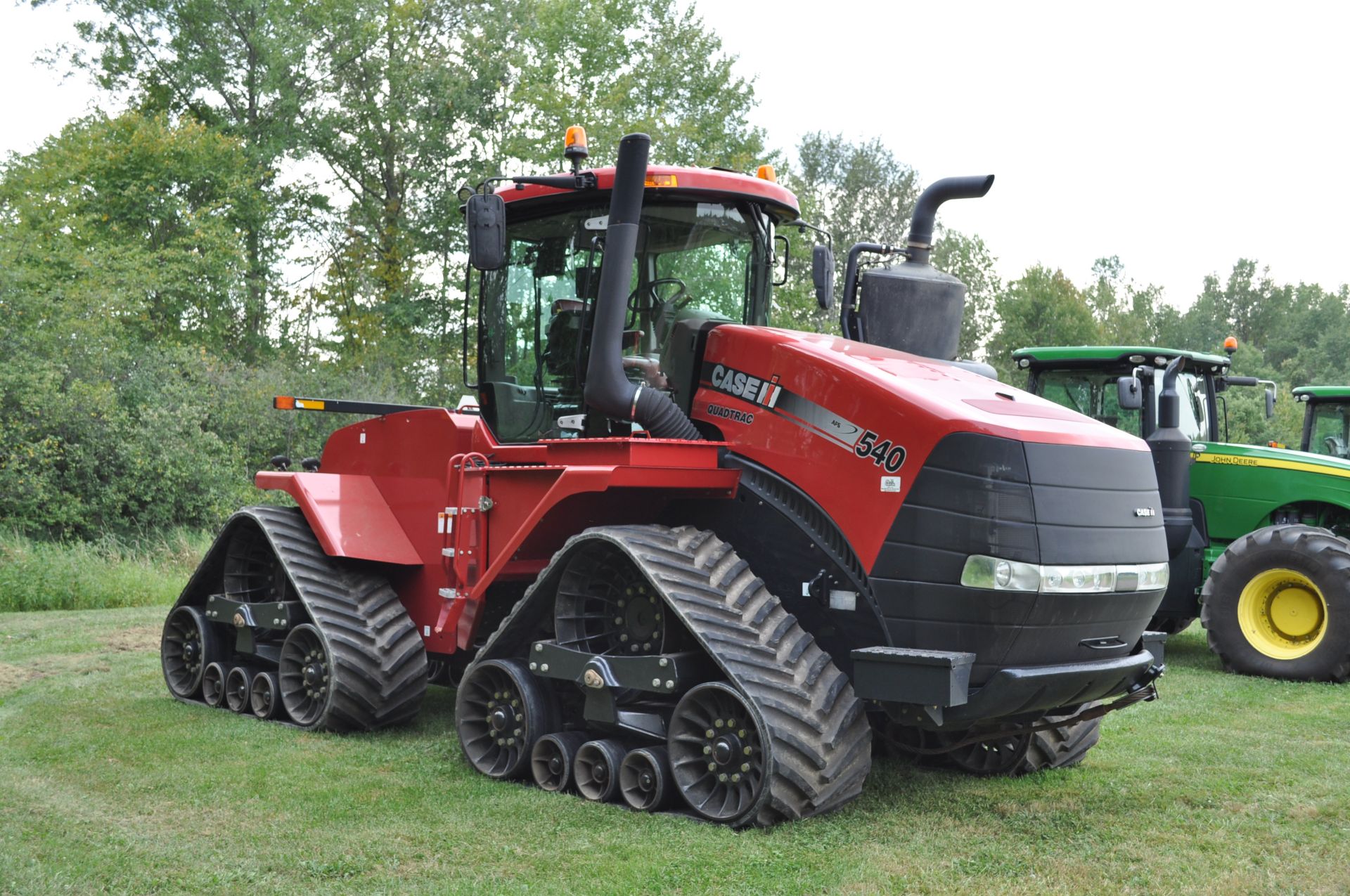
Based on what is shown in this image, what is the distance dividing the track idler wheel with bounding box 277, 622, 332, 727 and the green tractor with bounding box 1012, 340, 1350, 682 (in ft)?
20.3

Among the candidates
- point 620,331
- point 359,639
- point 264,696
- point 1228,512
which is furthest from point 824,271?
point 1228,512

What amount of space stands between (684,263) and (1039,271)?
4322 cm

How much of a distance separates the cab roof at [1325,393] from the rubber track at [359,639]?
9.34 m

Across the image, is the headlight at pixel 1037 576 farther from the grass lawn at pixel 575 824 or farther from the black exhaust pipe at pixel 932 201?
the black exhaust pipe at pixel 932 201

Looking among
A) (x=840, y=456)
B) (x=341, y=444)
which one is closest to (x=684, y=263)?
(x=840, y=456)

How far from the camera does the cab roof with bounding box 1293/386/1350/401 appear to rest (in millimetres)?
12453

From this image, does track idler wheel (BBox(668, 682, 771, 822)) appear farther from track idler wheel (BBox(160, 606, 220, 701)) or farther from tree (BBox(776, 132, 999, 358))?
tree (BBox(776, 132, 999, 358))

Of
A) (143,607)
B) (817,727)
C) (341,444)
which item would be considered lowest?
(143,607)

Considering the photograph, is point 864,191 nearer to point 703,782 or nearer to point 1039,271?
point 1039,271

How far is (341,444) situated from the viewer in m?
8.09

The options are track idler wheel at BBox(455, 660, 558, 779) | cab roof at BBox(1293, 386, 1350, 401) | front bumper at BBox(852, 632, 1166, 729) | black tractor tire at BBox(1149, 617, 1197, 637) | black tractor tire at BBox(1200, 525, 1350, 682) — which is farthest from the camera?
cab roof at BBox(1293, 386, 1350, 401)

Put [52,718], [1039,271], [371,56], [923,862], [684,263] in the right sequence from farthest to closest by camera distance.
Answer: [1039,271] < [371,56] < [52,718] < [684,263] < [923,862]

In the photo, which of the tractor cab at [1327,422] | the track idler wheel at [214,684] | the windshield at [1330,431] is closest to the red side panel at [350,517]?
the track idler wheel at [214,684]

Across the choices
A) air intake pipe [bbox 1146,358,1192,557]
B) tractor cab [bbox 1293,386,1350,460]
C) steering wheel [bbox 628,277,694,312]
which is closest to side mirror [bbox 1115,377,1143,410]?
air intake pipe [bbox 1146,358,1192,557]
